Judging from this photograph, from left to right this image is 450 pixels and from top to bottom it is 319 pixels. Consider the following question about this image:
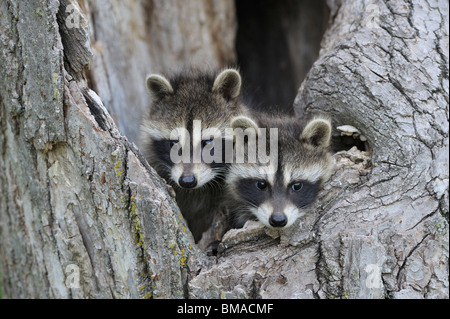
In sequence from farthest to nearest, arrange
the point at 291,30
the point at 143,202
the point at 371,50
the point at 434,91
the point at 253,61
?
1. the point at 253,61
2. the point at 291,30
3. the point at 371,50
4. the point at 434,91
5. the point at 143,202

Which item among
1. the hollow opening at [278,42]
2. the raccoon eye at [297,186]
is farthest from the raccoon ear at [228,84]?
the hollow opening at [278,42]

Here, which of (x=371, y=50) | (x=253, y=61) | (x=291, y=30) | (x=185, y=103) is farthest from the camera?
(x=253, y=61)

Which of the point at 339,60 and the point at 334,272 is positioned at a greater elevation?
the point at 339,60

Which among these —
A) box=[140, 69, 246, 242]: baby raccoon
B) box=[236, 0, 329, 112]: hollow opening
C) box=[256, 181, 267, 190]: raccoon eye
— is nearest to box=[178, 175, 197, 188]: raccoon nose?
box=[140, 69, 246, 242]: baby raccoon

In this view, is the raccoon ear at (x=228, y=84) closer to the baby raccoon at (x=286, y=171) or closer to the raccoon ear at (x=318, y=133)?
the baby raccoon at (x=286, y=171)

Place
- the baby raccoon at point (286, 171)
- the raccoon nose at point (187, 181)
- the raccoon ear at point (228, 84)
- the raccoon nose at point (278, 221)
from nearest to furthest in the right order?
the raccoon nose at point (278, 221) < the baby raccoon at point (286, 171) < the raccoon nose at point (187, 181) < the raccoon ear at point (228, 84)

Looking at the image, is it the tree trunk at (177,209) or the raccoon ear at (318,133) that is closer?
the tree trunk at (177,209)

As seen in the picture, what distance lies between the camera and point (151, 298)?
312cm

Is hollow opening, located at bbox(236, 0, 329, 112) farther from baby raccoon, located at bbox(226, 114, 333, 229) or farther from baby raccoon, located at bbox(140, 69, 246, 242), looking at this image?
baby raccoon, located at bbox(226, 114, 333, 229)

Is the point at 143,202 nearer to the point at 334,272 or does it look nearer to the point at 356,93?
the point at 334,272

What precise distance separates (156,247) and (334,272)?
112cm

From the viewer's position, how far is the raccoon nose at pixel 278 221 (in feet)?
10.2

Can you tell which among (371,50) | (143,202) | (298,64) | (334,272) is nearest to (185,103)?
(143,202)

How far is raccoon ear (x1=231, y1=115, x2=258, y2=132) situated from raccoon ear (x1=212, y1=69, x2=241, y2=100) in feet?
1.71
